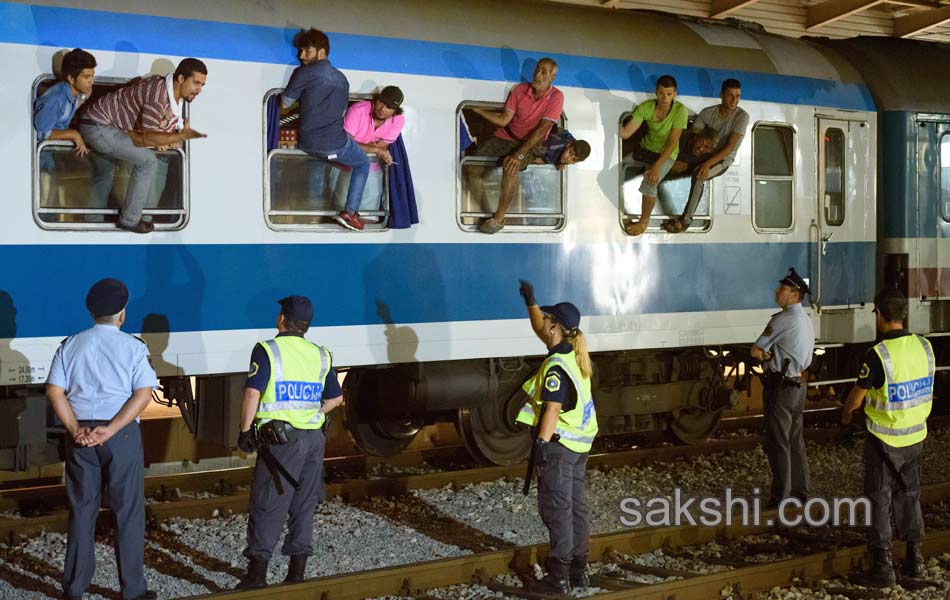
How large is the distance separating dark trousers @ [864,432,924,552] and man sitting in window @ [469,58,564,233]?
3.19m

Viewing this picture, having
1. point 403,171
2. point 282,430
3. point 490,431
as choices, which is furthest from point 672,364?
point 282,430

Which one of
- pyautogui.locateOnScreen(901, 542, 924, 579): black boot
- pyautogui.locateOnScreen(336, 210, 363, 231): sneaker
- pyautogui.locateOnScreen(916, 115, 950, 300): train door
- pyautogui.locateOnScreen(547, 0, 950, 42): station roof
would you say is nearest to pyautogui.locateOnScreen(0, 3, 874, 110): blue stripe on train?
pyautogui.locateOnScreen(916, 115, 950, 300): train door

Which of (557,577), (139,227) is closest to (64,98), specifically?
(139,227)

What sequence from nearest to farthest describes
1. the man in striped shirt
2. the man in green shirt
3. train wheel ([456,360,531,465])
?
the man in striped shirt → the man in green shirt → train wheel ([456,360,531,465])

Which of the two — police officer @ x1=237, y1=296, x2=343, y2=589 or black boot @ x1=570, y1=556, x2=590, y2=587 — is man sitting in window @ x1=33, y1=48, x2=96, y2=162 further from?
black boot @ x1=570, y1=556, x2=590, y2=587

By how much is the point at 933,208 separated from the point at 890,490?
204 inches

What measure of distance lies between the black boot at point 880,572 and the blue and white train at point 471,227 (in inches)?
119

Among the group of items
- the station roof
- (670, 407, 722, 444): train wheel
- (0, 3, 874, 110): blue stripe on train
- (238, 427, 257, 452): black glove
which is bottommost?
(670, 407, 722, 444): train wheel

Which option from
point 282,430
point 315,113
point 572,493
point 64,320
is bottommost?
point 572,493

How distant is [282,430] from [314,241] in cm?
208

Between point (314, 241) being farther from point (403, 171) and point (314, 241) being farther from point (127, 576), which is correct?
point (127, 576)

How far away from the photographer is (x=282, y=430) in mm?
6949

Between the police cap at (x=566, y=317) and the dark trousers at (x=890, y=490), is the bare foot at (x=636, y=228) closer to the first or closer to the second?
the dark trousers at (x=890, y=490)

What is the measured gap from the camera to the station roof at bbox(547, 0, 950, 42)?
15547 millimetres
